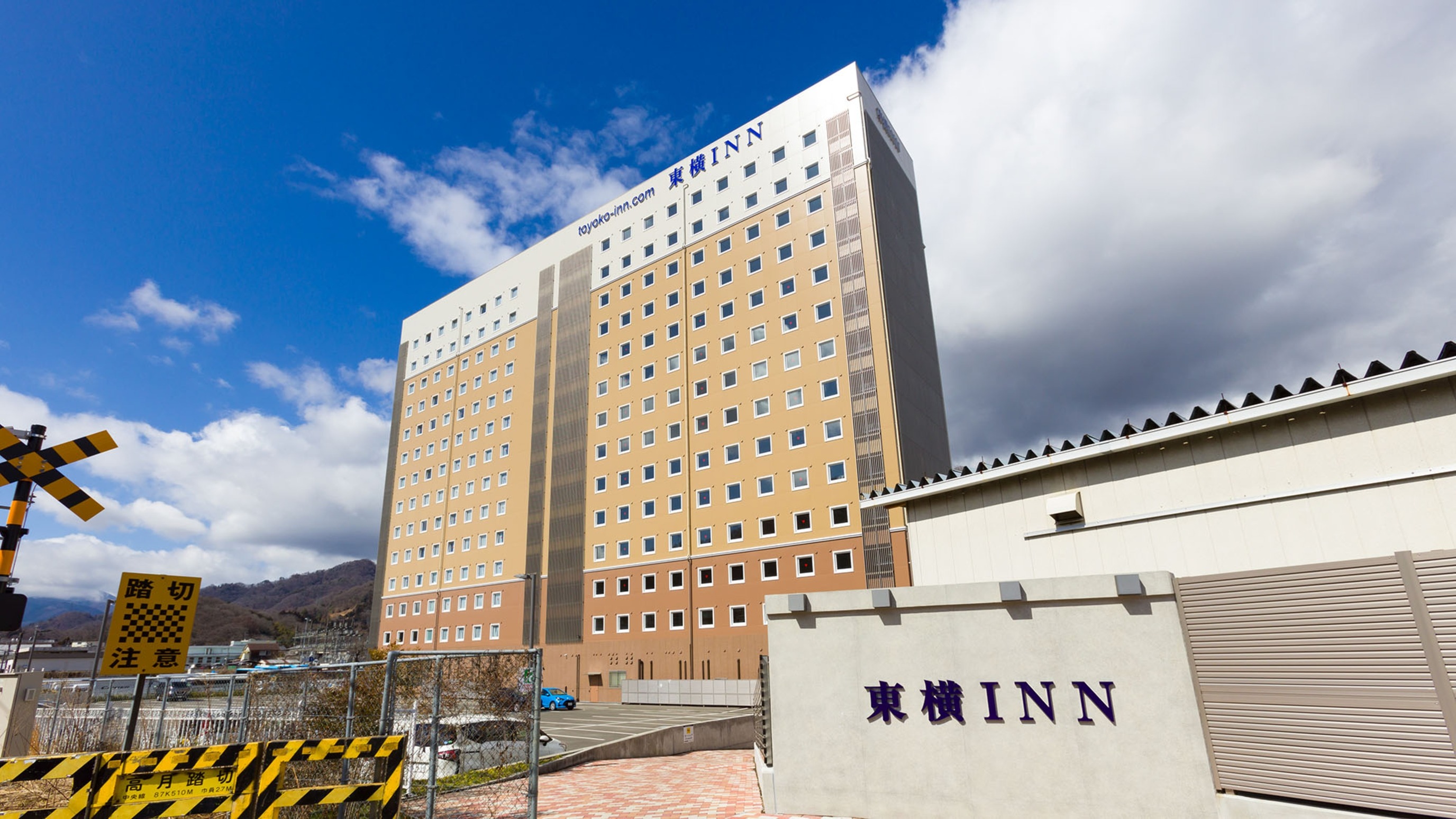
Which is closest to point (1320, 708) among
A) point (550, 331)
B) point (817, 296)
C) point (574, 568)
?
point (817, 296)

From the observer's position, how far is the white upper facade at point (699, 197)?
49.0 metres

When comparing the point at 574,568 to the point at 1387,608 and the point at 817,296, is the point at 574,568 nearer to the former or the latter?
the point at 817,296

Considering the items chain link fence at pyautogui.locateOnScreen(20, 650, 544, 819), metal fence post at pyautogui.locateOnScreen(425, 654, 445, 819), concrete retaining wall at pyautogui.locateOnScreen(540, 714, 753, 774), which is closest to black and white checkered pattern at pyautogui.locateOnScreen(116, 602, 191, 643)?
chain link fence at pyautogui.locateOnScreen(20, 650, 544, 819)

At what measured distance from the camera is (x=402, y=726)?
1738cm

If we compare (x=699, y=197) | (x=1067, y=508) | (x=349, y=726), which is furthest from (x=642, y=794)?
(x=699, y=197)

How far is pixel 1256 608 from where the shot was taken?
1009cm

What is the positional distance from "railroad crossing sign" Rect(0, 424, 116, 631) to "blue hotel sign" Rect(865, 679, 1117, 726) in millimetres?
12582

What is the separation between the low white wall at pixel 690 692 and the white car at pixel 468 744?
23633 millimetres

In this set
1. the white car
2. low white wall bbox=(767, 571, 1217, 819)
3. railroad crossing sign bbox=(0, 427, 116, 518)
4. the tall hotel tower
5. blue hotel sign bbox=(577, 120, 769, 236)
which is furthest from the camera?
blue hotel sign bbox=(577, 120, 769, 236)

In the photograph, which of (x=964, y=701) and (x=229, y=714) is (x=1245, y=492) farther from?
(x=229, y=714)

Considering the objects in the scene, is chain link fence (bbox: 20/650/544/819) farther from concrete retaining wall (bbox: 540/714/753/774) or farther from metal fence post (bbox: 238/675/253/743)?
concrete retaining wall (bbox: 540/714/753/774)

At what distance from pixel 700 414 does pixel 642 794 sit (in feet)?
113

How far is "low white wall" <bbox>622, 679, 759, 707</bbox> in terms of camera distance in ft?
133

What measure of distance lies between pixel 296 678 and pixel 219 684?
49.1m
